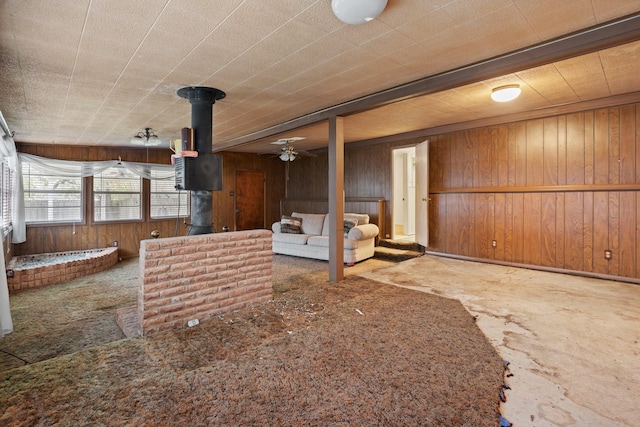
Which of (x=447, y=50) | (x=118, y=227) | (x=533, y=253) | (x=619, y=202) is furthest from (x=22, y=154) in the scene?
(x=619, y=202)

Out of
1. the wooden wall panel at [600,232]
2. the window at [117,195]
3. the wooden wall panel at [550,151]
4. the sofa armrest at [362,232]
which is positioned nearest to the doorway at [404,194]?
the sofa armrest at [362,232]

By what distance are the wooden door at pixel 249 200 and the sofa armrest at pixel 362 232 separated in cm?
391

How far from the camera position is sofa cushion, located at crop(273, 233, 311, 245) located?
19.7ft

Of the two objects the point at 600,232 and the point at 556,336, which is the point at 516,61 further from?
the point at 600,232

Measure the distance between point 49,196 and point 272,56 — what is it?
6.05 metres

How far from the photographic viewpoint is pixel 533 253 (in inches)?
185

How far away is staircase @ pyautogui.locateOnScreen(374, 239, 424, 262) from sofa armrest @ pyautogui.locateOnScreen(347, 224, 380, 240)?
434 millimetres

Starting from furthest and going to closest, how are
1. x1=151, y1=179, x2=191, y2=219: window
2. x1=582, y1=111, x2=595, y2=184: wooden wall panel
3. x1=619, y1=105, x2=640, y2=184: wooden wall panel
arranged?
x1=151, y1=179, x2=191, y2=219: window, x1=582, y1=111, x2=595, y2=184: wooden wall panel, x1=619, y1=105, x2=640, y2=184: wooden wall panel

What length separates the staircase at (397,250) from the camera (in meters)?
5.66

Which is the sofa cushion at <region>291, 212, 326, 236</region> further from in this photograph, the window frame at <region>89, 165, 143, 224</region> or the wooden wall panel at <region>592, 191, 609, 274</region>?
the wooden wall panel at <region>592, 191, 609, 274</region>

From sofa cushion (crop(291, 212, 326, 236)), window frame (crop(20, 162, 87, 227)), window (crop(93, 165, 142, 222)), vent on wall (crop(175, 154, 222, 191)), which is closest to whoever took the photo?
vent on wall (crop(175, 154, 222, 191))

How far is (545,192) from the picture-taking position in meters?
4.55

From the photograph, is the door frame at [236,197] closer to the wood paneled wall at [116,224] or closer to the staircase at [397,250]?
the wood paneled wall at [116,224]

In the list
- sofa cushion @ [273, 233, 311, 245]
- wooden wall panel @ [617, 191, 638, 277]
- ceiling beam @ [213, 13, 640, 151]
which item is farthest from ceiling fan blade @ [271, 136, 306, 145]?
wooden wall panel @ [617, 191, 638, 277]
